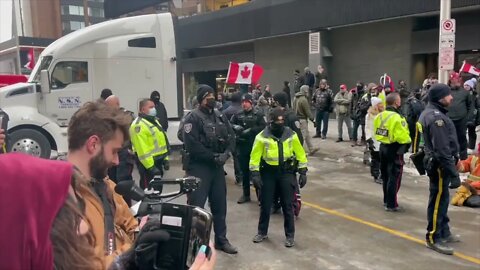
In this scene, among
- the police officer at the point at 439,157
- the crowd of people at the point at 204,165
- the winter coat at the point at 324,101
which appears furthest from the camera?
the winter coat at the point at 324,101

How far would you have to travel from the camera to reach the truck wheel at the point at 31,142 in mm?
10836

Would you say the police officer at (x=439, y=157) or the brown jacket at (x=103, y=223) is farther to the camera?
the police officer at (x=439, y=157)

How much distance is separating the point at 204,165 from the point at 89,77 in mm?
7577

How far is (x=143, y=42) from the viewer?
12.5 m

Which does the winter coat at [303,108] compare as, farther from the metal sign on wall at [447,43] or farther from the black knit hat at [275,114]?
the black knit hat at [275,114]

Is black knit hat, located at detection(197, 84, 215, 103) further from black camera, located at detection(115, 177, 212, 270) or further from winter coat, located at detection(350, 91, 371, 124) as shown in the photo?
winter coat, located at detection(350, 91, 371, 124)

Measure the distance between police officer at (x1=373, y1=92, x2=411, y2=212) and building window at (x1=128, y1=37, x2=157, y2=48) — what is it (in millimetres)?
7410

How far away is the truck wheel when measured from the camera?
10836 mm

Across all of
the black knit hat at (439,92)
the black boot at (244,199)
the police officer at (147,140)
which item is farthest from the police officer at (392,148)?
the police officer at (147,140)

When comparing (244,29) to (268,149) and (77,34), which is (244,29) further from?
(268,149)

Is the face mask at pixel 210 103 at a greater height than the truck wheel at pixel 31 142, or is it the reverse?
the face mask at pixel 210 103

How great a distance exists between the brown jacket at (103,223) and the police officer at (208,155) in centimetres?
285

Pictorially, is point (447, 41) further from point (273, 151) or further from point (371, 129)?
point (273, 151)

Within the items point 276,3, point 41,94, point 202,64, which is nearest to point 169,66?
point 41,94
